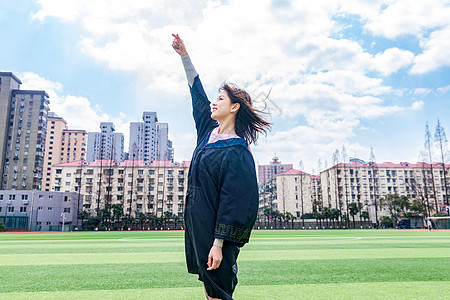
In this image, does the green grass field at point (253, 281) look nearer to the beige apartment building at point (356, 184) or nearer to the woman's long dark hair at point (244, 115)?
the woman's long dark hair at point (244, 115)

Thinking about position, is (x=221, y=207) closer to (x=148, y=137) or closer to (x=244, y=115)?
(x=244, y=115)

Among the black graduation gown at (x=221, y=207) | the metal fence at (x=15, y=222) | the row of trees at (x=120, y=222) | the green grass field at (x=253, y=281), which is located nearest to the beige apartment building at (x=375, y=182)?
the row of trees at (x=120, y=222)

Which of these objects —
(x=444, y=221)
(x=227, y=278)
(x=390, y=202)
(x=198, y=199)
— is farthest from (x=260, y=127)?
(x=390, y=202)

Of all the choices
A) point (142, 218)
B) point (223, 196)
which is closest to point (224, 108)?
point (223, 196)

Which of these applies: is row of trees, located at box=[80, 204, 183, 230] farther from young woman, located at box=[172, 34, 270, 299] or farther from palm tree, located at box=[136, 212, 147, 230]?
young woman, located at box=[172, 34, 270, 299]

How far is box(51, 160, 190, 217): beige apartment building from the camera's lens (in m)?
68.8

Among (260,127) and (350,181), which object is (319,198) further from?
(260,127)

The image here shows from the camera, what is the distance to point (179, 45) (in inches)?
118

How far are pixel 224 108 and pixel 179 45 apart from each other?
2.67 ft

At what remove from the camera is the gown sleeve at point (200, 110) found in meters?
2.89

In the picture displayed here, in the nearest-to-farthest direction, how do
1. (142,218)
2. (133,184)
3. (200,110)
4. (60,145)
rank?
(200,110), (142,218), (133,184), (60,145)

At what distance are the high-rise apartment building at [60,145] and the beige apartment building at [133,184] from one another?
57.4m

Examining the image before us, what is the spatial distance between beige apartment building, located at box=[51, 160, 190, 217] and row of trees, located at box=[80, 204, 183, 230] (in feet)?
30.4

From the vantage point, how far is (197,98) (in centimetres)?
296
